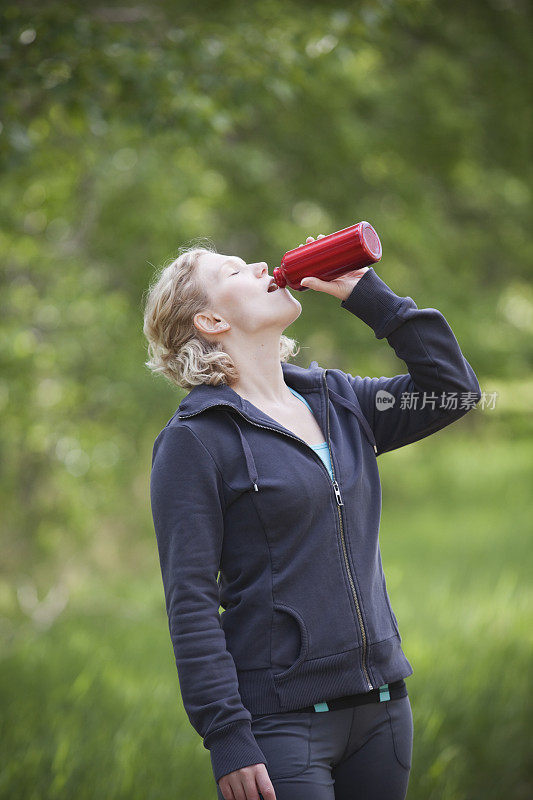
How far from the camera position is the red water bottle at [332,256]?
1.89 m

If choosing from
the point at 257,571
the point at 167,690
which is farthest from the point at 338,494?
the point at 167,690

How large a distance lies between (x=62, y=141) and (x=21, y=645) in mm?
3363

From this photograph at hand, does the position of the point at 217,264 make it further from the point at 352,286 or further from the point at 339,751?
the point at 339,751

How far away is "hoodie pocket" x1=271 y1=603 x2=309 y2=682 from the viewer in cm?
174

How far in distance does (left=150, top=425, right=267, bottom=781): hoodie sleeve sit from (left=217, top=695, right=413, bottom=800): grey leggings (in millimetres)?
61

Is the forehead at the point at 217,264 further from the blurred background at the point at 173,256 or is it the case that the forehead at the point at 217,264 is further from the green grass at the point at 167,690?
the green grass at the point at 167,690

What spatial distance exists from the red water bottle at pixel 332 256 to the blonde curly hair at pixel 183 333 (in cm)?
22

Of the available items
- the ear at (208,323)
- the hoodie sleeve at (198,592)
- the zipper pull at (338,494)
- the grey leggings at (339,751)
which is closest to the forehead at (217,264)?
the ear at (208,323)

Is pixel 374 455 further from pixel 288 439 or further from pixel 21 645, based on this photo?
pixel 21 645

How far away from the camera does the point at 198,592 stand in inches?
67.0

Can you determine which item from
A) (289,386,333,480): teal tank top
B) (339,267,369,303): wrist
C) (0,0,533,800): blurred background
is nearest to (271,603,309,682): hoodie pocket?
(289,386,333,480): teal tank top

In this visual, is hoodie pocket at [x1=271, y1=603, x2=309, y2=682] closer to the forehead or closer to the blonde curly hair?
the blonde curly hair

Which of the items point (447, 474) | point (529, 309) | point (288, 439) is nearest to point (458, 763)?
point (288, 439)

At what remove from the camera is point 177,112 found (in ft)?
12.1
